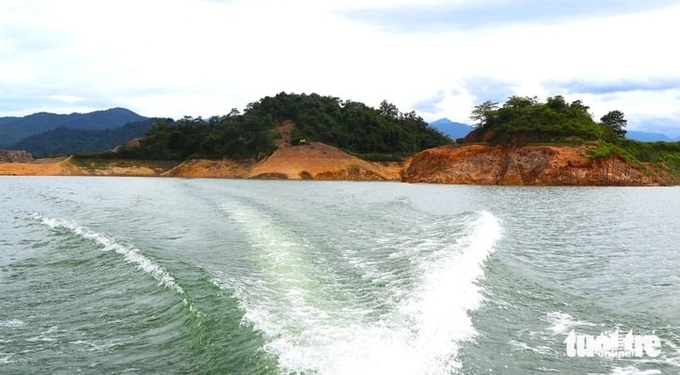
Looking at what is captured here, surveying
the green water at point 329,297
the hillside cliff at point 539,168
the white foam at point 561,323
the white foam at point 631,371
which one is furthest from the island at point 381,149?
the white foam at point 631,371

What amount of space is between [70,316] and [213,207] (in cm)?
1957

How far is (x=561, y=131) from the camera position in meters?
64.6

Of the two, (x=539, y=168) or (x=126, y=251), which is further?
(x=539, y=168)

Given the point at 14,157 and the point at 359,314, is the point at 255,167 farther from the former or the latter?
the point at 359,314

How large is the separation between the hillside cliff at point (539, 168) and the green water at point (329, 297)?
40897mm

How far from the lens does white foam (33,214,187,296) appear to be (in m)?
11.9

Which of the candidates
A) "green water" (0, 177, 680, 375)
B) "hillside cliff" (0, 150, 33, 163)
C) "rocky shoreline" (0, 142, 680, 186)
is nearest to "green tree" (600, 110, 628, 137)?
"rocky shoreline" (0, 142, 680, 186)

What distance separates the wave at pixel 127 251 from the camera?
1170cm

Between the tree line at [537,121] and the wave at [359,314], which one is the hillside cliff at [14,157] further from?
the wave at [359,314]

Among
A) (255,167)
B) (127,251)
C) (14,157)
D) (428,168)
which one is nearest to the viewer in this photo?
(127,251)

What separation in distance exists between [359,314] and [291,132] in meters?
90.5

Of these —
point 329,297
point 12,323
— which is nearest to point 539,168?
point 329,297

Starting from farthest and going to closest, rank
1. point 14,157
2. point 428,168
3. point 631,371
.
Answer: point 14,157 < point 428,168 < point 631,371

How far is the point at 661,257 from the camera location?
1562cm
